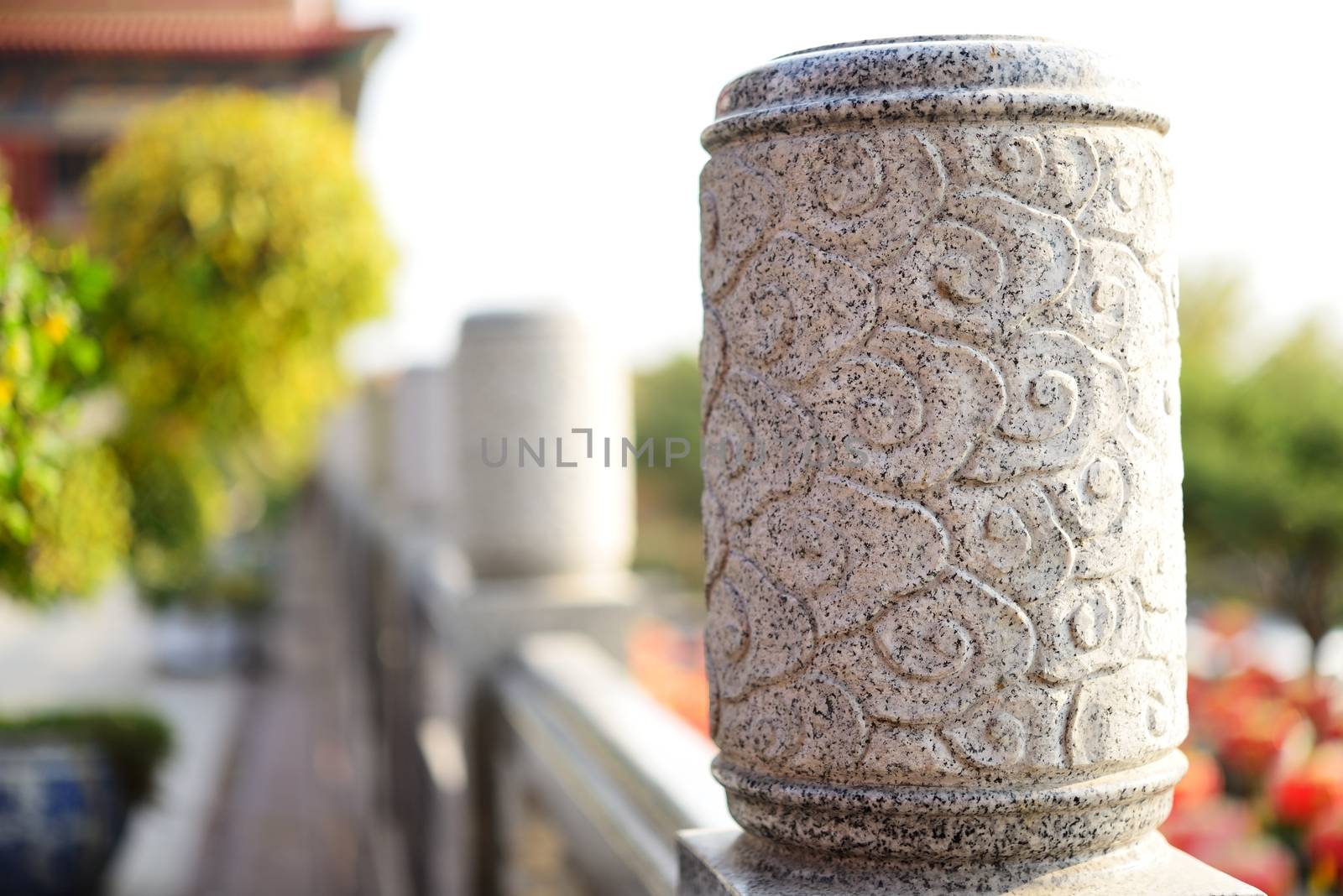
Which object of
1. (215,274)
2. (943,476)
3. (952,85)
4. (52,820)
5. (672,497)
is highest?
(952,85)

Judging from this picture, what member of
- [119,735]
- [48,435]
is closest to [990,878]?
[48,435]

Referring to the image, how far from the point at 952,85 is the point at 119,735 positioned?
220 inches

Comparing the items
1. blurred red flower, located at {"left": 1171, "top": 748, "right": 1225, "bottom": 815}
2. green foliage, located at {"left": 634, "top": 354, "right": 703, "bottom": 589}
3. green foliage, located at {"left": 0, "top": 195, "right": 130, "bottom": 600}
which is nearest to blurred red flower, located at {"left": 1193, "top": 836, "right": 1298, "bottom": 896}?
blurred red flower, located at {"left": 1171, "top": 748, "right": 1225, "bottom": 815}

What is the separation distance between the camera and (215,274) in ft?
12.9

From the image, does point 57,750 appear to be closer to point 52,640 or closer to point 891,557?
point 891,557

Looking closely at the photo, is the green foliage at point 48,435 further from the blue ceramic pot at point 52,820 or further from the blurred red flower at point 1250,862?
the blurred red flower at point 1250,862

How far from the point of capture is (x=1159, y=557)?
1235 mm

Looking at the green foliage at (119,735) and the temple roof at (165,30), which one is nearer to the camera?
the green foliage at (119,735)

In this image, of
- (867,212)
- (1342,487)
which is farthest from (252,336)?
(1342,487)

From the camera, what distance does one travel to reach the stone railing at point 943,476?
45.0 inches

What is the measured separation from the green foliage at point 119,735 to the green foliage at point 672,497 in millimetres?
14950

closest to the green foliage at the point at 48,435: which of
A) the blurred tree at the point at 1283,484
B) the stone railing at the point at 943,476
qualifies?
the stone railing at the point at 943,476

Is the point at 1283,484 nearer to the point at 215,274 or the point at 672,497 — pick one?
the point at 215,274

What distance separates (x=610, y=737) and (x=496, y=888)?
154cm
